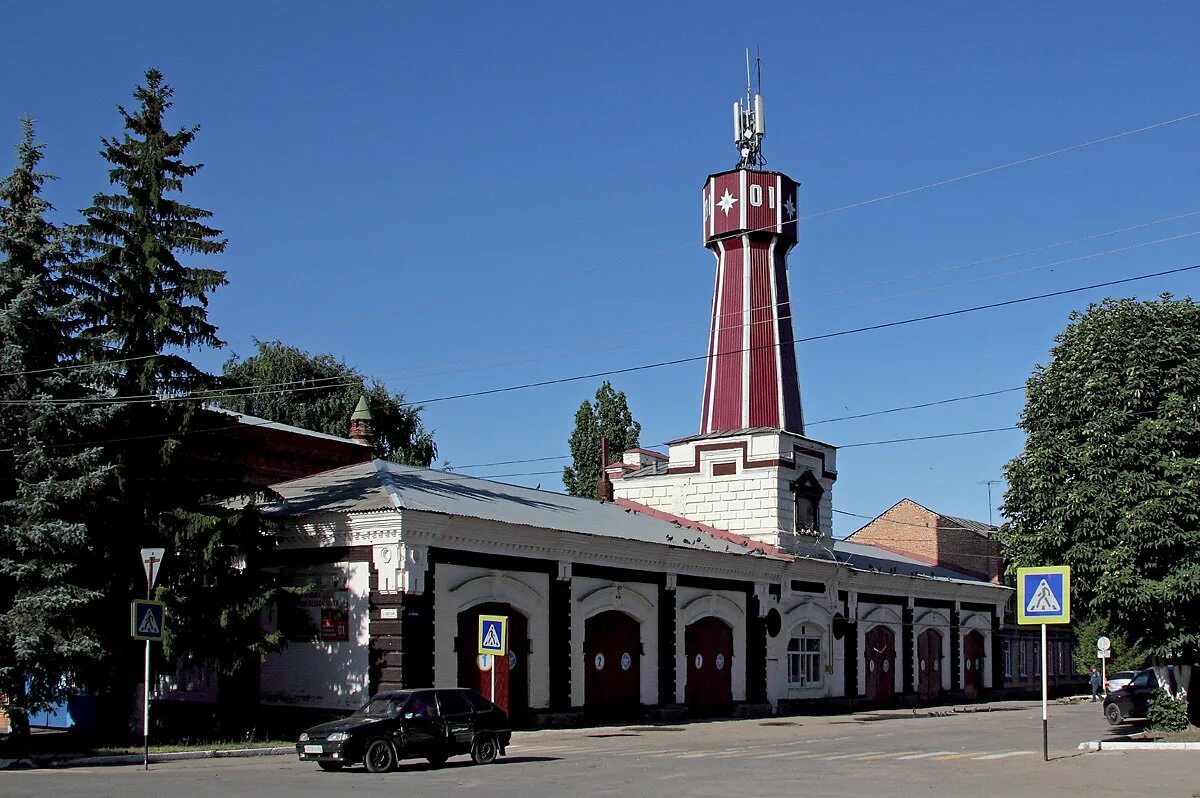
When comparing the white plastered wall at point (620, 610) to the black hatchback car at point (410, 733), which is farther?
the white plastered wall at point (620, 610)

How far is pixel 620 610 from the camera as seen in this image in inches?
1475

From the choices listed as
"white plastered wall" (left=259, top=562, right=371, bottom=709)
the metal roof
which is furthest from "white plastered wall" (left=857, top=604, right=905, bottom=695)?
"white plastered wall" (left=259, top=562, right=371, bottom=709)

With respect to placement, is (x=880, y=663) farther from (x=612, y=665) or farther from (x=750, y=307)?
(x=612, y=665)

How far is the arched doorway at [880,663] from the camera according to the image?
166 feet

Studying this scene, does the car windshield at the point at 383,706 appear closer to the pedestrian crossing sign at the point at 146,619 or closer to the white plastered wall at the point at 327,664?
the pedestrian crossing sign at the point at 146,619

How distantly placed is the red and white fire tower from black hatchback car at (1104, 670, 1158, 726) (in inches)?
618

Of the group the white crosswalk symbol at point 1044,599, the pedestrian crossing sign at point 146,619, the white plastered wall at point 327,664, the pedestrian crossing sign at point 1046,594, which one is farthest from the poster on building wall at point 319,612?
the white crosswalk symbol at point 1044,599

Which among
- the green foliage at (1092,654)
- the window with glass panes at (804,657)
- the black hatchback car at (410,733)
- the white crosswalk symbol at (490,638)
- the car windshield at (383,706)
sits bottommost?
the green foliage at (1092,654)

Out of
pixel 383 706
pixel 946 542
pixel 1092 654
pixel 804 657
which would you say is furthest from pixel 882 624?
pixel 383 706

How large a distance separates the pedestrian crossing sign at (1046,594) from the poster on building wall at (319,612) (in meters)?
15.8

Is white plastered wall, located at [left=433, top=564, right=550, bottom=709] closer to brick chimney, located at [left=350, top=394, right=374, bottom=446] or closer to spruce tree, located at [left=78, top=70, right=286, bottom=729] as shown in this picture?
spruce tree, located at [left=78, top=70, right=286, bottom=729]

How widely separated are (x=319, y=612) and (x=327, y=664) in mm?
1254

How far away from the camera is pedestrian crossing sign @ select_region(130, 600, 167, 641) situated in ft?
75.6

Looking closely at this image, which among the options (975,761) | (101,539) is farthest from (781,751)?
(101,539)
